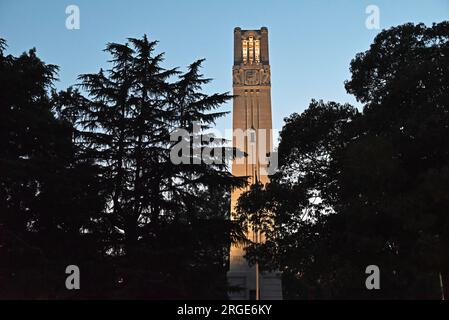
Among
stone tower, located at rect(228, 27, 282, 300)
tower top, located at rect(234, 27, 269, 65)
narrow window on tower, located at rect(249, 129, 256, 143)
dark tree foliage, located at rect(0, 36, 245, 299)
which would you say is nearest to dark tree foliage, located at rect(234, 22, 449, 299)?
dark tree foliage, located at rect(0, 36, 245, 299)

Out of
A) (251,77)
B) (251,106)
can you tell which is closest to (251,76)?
(251,77)

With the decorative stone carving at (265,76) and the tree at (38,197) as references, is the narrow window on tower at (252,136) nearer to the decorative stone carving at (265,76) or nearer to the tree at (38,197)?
the decorative stone carving at (265,76)

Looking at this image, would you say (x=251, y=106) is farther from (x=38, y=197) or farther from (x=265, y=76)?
(x=38, y=197)

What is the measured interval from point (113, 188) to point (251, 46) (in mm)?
29948

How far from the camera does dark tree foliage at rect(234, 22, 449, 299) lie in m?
15.3

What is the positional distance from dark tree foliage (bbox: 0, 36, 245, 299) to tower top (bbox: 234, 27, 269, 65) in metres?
24.2

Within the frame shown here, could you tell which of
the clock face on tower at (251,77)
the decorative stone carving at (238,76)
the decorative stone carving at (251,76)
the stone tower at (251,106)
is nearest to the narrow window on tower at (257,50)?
the stone tower at (251,106)

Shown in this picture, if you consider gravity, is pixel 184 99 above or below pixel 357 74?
below

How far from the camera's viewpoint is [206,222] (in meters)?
17.2

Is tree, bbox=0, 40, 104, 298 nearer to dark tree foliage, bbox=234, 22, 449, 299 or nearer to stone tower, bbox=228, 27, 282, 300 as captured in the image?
dark tree foliage, bbox=234, 22, 449, 299

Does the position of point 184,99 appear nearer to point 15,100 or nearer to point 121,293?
point 15,100

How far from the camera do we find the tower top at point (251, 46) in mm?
42750
